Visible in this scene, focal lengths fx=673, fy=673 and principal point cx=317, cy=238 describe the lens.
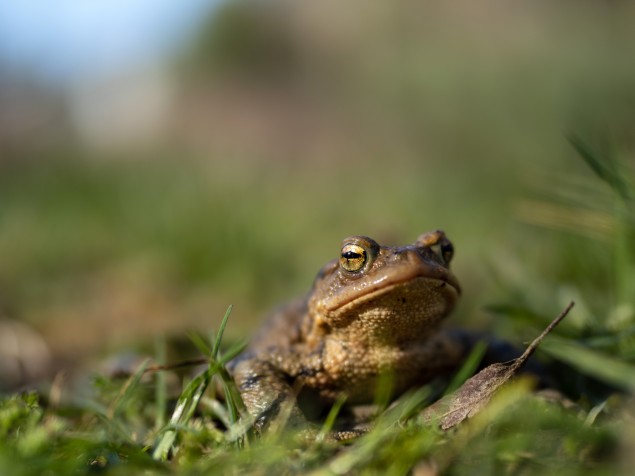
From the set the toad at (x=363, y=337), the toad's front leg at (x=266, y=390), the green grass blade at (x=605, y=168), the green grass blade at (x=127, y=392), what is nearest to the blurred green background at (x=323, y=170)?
the green grass blade at (x=605, y=168)

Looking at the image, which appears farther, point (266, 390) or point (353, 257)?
point (353, 257)

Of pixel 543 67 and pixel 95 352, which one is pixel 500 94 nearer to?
pixel 543 67

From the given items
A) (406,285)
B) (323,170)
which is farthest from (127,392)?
(323,170)

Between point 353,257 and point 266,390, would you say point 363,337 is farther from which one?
point 266,390

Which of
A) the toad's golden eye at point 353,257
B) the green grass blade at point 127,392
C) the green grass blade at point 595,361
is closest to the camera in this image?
the green grass blade at point 595,361

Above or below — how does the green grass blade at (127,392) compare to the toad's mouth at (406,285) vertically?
below

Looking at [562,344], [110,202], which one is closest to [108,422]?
[562,344]

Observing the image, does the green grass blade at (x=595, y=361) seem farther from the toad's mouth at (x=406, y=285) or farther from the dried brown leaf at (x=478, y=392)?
the toad's mouth at (x=406, y=285)
